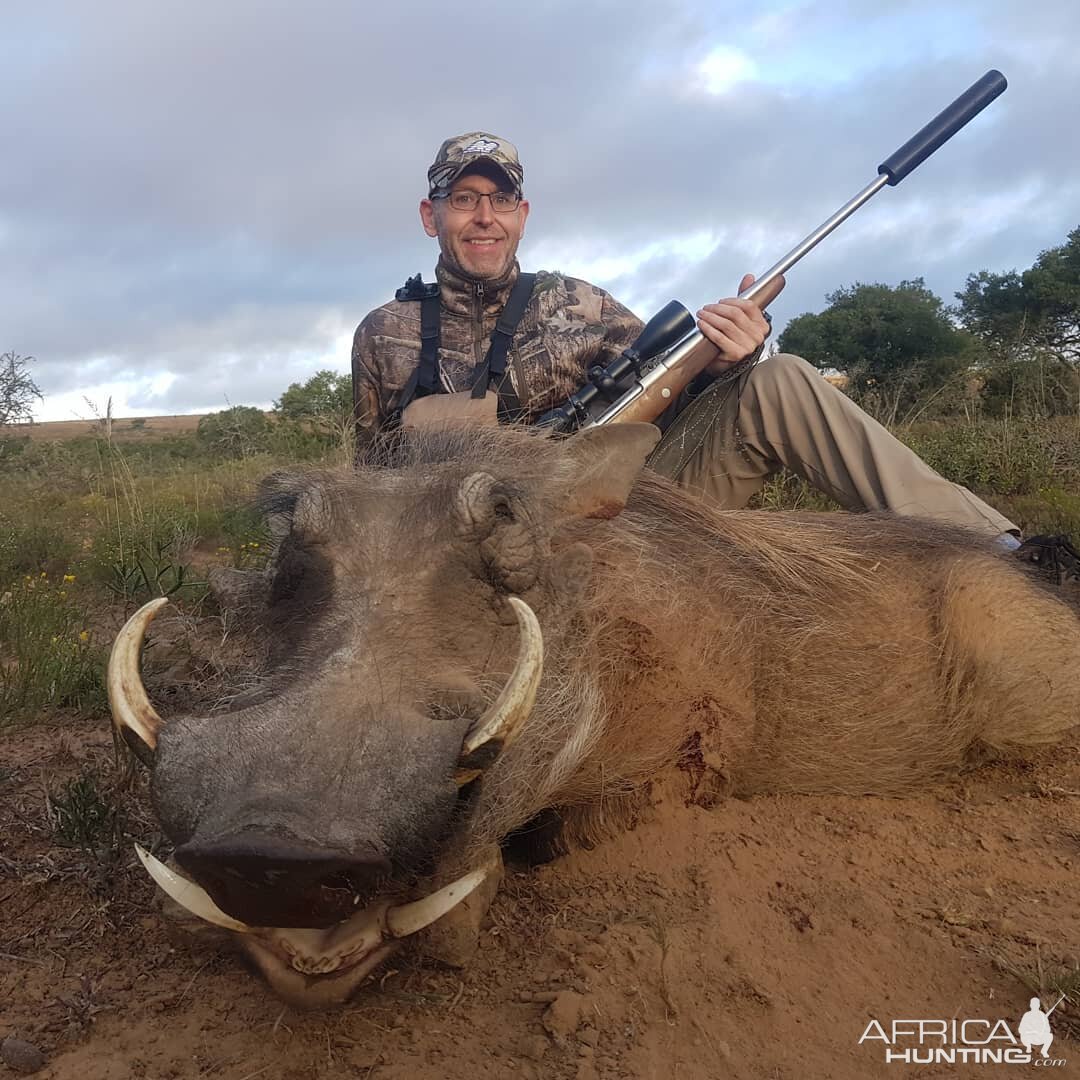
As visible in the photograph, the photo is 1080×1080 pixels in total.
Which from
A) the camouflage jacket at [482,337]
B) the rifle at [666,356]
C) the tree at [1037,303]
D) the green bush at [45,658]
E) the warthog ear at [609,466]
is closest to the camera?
the warthog ear at [609,466]

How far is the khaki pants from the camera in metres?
3.23

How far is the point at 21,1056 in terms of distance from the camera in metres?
1.38

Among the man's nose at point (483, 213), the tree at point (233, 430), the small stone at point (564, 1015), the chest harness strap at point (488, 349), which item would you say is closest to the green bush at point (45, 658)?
the chest harness strap at point (488, 349)

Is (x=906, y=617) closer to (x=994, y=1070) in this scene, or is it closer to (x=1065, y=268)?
(x=994, y=1070)

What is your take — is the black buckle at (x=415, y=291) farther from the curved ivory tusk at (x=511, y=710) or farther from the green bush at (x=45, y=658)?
the curved ivory tusk at (x=511, y=710)

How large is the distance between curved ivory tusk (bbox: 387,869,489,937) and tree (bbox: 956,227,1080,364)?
46.8ft

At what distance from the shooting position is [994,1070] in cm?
135

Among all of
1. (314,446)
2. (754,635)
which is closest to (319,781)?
(754,635)

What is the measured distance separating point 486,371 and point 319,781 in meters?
2.73

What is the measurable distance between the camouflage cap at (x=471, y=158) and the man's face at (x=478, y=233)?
1.8 inches

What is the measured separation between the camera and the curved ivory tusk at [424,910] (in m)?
1.38

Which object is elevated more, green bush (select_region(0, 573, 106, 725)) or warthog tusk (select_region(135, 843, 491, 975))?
green bush (select_region(0, 573, 106, 725))

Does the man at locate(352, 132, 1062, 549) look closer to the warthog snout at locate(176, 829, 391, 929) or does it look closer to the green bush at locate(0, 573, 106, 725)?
the green bush at locate(0, 573, 106, 725)

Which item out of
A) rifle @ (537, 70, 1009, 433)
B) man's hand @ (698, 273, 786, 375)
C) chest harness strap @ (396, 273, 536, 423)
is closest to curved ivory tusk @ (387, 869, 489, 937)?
rifle @ (537, 70, 1009, 433)
